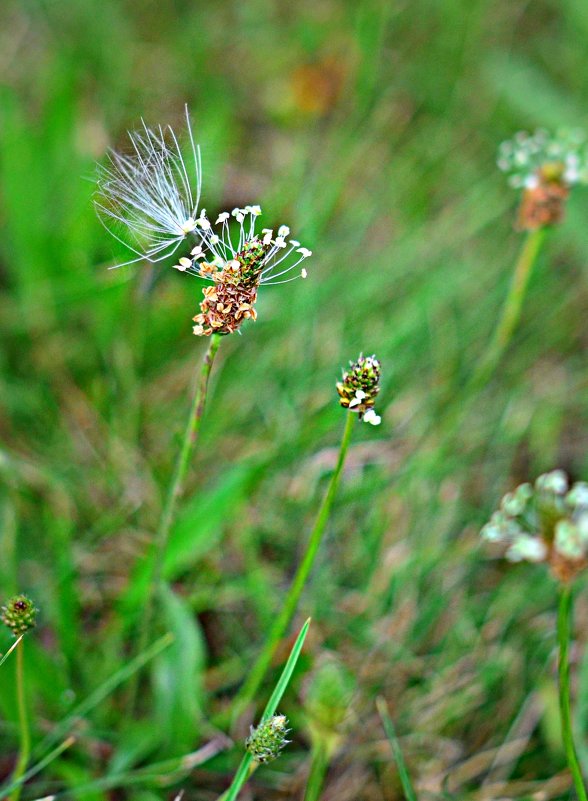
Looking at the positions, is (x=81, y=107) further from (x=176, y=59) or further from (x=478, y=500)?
(x=478, y=500)

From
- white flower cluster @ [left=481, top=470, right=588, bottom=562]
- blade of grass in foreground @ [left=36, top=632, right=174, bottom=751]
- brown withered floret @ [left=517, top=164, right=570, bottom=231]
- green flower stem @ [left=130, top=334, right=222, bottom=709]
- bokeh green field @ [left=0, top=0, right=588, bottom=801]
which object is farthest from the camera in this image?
brown withered floret @ [left=517, top=164, right=570, bottom=231]

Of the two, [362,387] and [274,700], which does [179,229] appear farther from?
[274,700]

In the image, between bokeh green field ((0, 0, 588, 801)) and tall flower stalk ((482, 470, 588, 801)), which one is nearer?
tall flower stalk ((482, 470, 588, 801))

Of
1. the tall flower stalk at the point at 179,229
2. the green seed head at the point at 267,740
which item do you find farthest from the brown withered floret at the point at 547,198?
the green seed head at the point at 267,740

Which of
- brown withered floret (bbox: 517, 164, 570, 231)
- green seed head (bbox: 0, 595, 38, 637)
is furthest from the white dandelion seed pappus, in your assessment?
brown withered floret (bbox: 517, 164, 570, 231)

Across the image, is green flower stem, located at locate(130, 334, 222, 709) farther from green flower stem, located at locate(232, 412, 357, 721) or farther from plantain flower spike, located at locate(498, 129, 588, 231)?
plantain flower spike, located at locate(498, 129, 588, 231)

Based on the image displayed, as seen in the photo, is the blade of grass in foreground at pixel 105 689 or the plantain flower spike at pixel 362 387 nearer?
the plantain flower spike at pixel 362 387

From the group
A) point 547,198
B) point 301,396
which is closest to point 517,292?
point 547,198

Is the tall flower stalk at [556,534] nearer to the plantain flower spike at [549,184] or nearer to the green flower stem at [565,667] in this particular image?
the green flower stem at [565,667]
